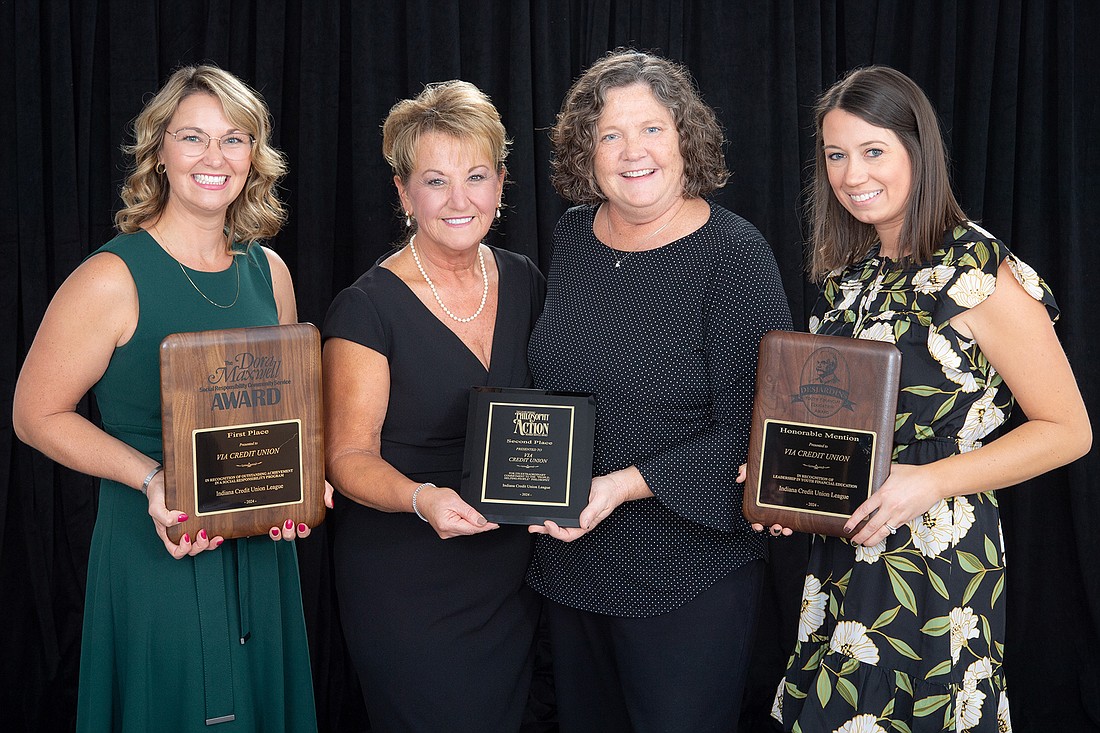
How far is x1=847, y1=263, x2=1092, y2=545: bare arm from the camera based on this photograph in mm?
1885

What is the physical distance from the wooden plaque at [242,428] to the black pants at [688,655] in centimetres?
70

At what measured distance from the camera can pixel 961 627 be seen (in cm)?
194

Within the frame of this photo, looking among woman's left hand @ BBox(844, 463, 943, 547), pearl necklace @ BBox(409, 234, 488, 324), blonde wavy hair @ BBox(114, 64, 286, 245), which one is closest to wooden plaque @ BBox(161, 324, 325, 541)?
pearl necklace @ BBox(409, 234, 488, 324)

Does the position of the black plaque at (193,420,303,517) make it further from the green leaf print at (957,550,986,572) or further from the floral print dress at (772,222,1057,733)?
the green leaf print at (957,550,986,572)

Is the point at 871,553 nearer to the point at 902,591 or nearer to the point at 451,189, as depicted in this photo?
the point at 902,591

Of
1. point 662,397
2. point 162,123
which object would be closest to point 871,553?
point 662,397

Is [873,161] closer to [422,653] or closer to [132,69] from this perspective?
[422,653]

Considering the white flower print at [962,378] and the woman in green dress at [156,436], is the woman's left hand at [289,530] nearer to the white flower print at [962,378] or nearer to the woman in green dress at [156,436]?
the woman in green dress at [156,436]

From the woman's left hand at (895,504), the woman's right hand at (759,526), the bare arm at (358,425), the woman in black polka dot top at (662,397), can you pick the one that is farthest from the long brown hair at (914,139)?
the bare arm at (358,425)

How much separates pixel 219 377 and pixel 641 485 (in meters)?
0.86

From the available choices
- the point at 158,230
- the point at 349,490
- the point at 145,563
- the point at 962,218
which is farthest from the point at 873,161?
the point at 145,563

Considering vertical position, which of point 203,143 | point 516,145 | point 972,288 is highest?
point 516,145

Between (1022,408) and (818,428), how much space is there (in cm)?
40

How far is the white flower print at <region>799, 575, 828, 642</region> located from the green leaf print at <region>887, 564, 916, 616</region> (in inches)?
6.4
